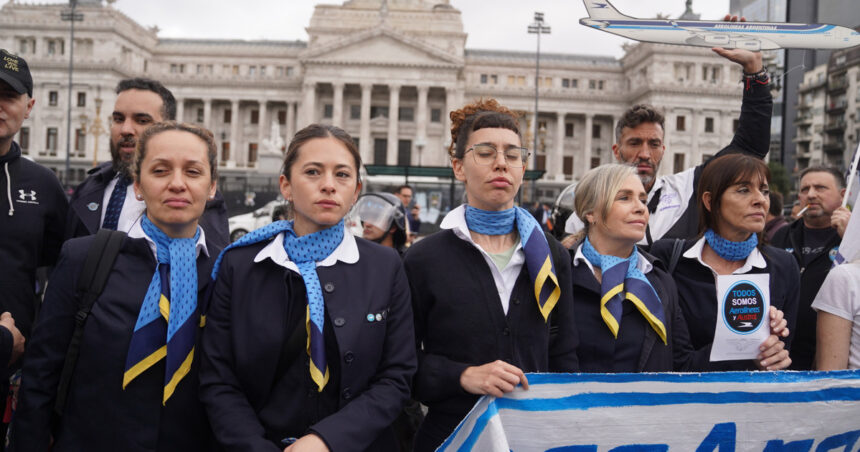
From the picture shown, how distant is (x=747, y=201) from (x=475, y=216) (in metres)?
1.49

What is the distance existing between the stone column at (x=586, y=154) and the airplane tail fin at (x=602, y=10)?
5508cm

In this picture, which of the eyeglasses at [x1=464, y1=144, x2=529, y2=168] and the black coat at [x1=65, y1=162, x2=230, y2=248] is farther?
the black coat at [x1=65, y1=162, x2=230, y2=248]

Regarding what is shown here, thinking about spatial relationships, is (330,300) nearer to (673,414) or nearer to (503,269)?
(503,269)

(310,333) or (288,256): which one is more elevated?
(288,256)

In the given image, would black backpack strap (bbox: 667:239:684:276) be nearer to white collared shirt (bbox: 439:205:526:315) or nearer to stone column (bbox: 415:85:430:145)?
white collared shirt (bbox: 439:205:526:315)

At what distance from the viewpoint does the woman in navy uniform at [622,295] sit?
2.96 metres

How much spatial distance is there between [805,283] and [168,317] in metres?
4.40

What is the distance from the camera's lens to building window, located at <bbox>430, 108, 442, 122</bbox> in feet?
184

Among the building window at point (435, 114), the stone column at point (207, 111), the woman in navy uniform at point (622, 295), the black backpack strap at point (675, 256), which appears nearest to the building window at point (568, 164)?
the building window at point (435, 114)

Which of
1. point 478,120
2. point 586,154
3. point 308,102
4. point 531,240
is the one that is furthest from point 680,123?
point 531,240

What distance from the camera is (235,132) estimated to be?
56875mm

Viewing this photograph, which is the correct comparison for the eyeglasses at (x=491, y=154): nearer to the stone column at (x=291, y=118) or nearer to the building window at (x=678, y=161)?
the stone column at (x=291, y=118)

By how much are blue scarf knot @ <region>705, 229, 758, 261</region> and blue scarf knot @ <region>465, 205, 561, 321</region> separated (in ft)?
3.62

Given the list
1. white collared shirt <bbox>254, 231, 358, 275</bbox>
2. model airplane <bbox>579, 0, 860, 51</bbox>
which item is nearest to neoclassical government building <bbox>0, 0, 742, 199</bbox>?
model airplane <bbox>579, 0, 860, 51</bbox>
